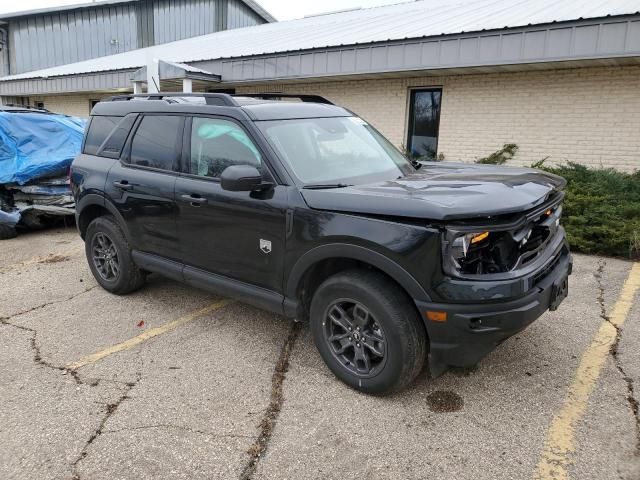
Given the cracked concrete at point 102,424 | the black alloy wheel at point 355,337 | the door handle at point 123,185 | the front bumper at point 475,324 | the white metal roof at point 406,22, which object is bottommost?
the cracked concrete at point 102,424

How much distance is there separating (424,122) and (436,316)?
26.8 ft

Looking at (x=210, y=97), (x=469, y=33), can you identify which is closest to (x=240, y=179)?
(x=210, y=97)

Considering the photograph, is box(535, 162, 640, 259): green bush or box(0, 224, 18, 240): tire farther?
box(0, 224, 18, 240): tire

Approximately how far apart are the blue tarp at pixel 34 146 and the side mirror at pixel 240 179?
18.9ft

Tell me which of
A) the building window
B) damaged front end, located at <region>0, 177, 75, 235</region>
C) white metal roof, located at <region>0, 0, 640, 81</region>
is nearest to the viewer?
damaged front end, located at <region>0, 177, 75, 235</region>

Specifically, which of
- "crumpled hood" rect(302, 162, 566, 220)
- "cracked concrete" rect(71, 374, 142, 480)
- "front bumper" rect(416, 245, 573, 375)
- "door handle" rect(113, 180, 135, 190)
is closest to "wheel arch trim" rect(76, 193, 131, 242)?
"door handle" rect(113, 180, 135, 190)

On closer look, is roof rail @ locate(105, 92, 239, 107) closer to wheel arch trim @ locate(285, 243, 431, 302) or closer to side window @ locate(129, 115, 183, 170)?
side window @ locate(129, 115, 183, 170)

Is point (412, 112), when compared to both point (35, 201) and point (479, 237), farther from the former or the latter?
point (479, 237)

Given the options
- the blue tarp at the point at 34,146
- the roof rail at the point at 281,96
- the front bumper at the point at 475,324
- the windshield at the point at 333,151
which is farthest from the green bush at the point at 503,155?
the blue tarp at the point at 34,146

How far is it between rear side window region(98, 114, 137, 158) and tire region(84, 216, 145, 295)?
624mm

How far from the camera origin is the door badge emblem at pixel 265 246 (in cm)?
346

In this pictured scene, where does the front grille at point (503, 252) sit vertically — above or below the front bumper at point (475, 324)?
above

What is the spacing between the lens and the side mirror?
127 inches

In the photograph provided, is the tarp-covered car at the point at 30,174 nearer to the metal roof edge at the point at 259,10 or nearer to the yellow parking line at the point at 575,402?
the yellow parking line at the point at 575,402
